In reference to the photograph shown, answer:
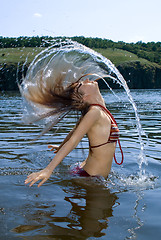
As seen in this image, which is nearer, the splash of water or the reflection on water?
the reflection on water

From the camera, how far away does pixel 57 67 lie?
5.49m

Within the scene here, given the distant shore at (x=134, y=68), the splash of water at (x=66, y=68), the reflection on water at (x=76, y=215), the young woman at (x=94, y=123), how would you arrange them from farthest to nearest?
1. the distant shore at (x=134, y=68)
2. the splash of water at (x=66, y=68)
3. the young woman at (x=94, y=123)
4. the reflection on water at (x=76, y=215)

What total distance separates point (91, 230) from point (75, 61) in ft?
10.9

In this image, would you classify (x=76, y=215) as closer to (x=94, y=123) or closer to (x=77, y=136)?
(x=77, y=136)

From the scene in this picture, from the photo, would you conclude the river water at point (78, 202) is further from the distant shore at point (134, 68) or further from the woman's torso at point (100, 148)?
the distant shore at point (134, 68)

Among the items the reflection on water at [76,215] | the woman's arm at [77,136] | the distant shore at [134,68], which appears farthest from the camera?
the distant shore at [134,68]

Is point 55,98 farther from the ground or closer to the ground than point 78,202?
farther from the ground

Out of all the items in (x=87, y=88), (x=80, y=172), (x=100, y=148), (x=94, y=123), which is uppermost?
(x=87, y=88)

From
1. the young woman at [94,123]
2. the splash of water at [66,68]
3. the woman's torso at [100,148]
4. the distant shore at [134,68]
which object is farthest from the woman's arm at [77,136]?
the distant shore at [134,68]

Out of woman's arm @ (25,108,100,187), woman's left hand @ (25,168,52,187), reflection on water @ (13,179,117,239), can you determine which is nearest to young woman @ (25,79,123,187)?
woman's arm @ (25,108,100,187)

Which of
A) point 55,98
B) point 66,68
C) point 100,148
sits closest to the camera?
point 100,148

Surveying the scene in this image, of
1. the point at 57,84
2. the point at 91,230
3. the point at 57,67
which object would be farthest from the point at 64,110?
the point at 91,230

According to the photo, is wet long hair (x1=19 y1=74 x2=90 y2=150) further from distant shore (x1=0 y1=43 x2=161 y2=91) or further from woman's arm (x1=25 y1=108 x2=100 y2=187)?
distant shore (x1=0 y1=43 x2=161 y2=91)

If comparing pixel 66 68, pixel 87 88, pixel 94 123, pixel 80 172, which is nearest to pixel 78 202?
pixel 80 172
